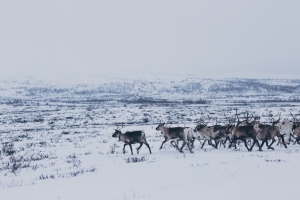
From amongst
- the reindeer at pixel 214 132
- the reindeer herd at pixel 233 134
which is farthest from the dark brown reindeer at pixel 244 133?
the reindeer at pixel 214 132

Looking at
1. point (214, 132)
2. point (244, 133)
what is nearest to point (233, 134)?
point (244, 133)

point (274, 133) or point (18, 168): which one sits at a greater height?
point (274, 133)

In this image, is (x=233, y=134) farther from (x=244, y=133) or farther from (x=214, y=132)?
(x=214, y=132)

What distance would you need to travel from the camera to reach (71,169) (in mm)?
9406

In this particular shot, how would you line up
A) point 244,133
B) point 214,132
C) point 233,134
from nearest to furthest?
point 244,133
point 233,134
point 214,132

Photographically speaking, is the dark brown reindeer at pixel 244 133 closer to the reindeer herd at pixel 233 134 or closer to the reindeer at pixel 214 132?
the reindeer herd at pixel 233 134

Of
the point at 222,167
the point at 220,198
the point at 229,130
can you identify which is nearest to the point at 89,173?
the point at 222,167

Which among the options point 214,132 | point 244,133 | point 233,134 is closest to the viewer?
point 244,133

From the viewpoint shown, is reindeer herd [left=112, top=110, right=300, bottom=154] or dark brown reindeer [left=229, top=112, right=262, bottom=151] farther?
reindeer herd [left=112, top=110, right=300, bottom=154]

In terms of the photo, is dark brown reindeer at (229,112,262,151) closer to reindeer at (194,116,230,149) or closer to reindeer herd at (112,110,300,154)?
reindeer herd at (112,110,300,154)

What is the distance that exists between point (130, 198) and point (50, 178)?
324 centimetres

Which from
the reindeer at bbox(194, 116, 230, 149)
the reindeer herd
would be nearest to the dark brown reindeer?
the reindeer herd

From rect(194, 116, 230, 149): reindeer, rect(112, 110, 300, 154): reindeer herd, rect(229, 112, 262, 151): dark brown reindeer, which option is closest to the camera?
rect(229, 112, 262, 151): dark brown reindeer

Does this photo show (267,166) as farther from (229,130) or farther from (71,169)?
(71,169)
